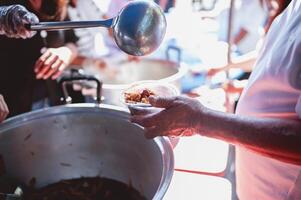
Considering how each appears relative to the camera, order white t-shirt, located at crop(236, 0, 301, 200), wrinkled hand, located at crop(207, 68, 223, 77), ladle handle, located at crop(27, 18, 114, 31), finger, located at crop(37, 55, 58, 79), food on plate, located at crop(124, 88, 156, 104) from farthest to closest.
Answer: wrinkled hand, located at crop(207, 68, 223, 77)
finger, located at crop(37, 55, 58, 79)
food on plate, located at crop(124, 88, 156, 104)
white t-shirt, located at crop(236, 0, 301, 200)
ladle handle, located at crop(27, 18, 114, 31)

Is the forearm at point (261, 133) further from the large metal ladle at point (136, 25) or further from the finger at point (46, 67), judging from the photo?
the finger at point (46, 67)

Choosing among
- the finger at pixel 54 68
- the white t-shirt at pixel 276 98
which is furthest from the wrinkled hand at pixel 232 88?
the finger at pixel 54 68

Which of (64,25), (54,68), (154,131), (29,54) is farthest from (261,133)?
(29,54)

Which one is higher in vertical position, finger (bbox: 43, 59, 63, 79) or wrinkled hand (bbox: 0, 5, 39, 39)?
wrinkled hand (bbox: 0, 5, 39, 39)

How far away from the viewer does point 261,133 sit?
2.43 feet

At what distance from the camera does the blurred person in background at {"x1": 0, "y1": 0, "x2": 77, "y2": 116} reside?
156 centimetres

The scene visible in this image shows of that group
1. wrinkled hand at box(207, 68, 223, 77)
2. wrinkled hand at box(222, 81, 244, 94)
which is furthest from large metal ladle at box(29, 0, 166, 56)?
wrinkled hand at box(207, 68, 223, 77)

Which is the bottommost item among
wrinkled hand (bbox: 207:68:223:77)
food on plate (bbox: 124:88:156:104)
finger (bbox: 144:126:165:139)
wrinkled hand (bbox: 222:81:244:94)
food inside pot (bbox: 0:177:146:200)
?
food inside pot (bbox: 0:177:146:200)

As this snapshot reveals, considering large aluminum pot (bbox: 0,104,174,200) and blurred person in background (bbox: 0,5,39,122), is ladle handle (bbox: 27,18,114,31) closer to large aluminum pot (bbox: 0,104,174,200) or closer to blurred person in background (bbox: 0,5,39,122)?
blurred person in background (bbox: 0,5,39,122)

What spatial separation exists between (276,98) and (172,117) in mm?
288

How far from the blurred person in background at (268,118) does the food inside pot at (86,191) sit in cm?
42

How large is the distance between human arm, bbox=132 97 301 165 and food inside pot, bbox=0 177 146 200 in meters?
0.42

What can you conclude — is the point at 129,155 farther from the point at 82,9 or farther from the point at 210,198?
the point at 82,9

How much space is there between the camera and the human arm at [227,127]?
2.38ft
